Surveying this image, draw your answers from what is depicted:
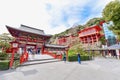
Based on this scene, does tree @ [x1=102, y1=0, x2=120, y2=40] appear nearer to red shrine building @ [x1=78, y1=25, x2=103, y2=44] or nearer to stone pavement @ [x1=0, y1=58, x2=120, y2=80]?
stone pavement @ [x1=0, y1=58, x2=120, y2=80]

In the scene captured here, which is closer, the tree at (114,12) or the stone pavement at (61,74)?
the stone pavement at (61,74)

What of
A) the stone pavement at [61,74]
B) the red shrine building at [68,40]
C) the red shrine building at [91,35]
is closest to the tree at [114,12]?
the stone pavement at [61,74]

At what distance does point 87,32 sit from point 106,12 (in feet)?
76.0

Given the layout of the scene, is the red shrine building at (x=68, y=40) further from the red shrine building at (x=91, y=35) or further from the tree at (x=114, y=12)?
the tree at (x=114, y=12)

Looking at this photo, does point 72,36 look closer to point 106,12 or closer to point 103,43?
point 103,43

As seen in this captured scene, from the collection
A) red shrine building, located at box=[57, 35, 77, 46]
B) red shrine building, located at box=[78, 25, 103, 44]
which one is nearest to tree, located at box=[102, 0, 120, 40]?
red shrine building, located at box=[78, 25, 103, 44]

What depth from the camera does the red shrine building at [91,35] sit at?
106 feet

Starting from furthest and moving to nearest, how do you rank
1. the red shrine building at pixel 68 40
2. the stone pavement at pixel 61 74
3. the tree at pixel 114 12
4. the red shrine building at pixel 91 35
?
the red shrine building at pixel 68 40
the red shrine building at pixel 91 35
the tree at pixel 114 12
the stone pavement at pixel 61 74

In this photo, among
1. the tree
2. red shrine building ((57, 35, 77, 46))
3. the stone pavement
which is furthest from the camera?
red shrine building ((57, 35, 77, 46))

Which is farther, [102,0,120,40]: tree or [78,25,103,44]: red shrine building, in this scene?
[78,25,103,44]: red shrine building

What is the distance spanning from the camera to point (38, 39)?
2192 centimetres

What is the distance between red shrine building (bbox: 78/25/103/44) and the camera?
3241 centimetres

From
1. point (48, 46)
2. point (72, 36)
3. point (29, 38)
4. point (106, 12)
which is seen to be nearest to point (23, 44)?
point (29, 38)

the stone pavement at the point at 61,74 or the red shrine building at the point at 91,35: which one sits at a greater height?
the red shrine building at the point at 91,35
